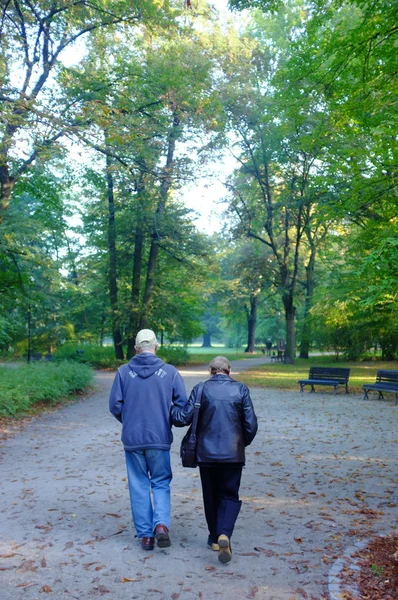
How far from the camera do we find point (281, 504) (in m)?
6.11

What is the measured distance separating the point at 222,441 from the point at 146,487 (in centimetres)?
85

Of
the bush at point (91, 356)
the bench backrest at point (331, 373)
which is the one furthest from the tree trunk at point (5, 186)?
the bush at point (91, 356)

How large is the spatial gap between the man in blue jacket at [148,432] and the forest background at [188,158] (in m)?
3.56

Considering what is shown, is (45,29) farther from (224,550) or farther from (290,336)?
(290,336)

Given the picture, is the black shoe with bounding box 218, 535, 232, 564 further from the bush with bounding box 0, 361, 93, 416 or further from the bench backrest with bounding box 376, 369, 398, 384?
the bench backrest with bounding box 376, 369, 398, 384

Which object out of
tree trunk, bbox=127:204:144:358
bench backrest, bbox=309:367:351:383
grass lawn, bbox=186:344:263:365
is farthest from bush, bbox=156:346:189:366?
bench backrest, bbox=309:367:351:383

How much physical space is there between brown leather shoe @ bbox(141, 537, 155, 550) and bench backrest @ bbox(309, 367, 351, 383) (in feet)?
47.0

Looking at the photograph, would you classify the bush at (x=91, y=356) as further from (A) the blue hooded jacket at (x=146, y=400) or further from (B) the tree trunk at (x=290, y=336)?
(A) the blue hooded jacket at (x=146, y=400)

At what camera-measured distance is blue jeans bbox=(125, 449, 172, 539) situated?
15.3ft

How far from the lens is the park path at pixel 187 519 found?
4.02 metres

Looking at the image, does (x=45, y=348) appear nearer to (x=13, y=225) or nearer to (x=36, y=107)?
(x=13, y=225)

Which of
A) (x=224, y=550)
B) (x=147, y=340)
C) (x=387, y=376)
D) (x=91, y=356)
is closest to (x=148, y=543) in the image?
(x=224, y=550)

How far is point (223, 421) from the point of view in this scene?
4473 millimetres

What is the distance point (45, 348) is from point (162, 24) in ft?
86.9
